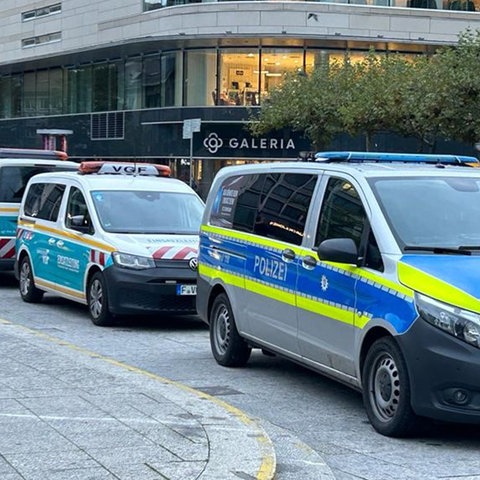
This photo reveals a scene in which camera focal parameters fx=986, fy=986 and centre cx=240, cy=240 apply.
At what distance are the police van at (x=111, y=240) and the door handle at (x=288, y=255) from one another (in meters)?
4.11

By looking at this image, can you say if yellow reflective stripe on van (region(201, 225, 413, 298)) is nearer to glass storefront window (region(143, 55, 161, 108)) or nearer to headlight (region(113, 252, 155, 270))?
headlight (region(113, 252, 155, 270))

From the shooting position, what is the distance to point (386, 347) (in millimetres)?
6820

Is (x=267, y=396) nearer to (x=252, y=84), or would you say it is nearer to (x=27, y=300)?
(x=27, y=300)

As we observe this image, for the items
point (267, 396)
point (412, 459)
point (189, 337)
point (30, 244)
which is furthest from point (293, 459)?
point (30, 244)

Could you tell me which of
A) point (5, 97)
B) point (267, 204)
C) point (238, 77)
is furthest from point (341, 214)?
point (5, 97)

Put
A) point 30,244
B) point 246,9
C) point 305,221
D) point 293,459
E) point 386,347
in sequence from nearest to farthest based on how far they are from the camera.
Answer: point 293,459 → point 386,347 → point 305,221 → point 30,244 → point 246,9

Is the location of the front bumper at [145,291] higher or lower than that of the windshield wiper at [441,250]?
lower

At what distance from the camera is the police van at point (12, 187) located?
17234 mm

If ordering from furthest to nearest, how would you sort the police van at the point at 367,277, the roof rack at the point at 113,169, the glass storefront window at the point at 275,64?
the glass storefront window at the point at 275,64, the roof rack at the point at 113,169, the police van at the point at 367,277

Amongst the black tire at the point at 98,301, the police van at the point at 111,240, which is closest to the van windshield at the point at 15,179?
the police van at the point at 111,240

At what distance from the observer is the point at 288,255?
26.9 ft

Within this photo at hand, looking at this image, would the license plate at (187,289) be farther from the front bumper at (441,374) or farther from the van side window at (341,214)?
the front bumper at (441,374)

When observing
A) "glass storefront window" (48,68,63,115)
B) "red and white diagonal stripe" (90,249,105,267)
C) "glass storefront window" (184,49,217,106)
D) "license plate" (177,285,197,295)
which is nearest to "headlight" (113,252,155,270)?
"red and white diagonal stripe" (90,249,105,267)

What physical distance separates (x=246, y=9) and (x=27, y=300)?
25.0 metres
